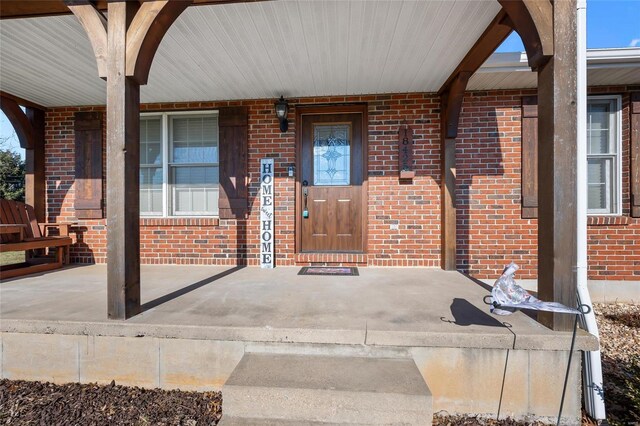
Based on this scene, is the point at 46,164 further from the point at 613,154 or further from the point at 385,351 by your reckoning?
the point at 613,154

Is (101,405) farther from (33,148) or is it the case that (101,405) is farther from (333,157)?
(33,148)

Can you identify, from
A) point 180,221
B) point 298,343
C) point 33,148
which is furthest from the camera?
point 33,148

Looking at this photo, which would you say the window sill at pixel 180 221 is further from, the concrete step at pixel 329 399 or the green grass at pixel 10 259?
the green grass at pixel 10 259

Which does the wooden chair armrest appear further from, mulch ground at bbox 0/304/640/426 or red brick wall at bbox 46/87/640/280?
mulch ground at bbox 0/304/640/426

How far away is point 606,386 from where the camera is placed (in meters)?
2.39

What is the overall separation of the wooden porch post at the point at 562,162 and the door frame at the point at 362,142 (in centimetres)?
243

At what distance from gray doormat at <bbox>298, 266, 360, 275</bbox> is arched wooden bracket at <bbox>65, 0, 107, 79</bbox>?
2.87m

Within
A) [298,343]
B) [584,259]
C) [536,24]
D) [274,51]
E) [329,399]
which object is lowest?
[329,399]

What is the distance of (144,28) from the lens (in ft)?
7.36

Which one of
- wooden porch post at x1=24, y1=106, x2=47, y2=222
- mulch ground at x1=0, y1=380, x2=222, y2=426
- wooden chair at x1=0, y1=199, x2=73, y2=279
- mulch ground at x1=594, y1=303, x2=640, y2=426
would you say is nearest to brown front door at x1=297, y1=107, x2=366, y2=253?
mulch ground at x1=0, y1=380, x2=222, y2=426

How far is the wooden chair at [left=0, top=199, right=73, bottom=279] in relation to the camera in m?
3.74

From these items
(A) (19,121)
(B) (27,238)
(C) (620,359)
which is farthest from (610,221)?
(A) (19,121)

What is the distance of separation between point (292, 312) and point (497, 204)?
333cm

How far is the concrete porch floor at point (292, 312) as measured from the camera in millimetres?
2074
